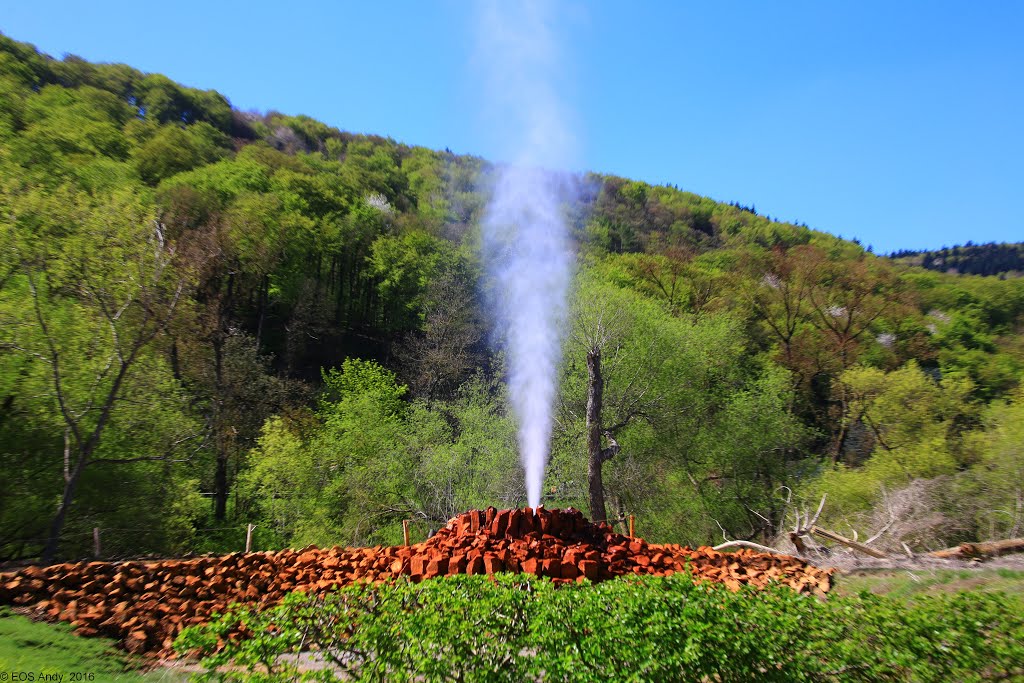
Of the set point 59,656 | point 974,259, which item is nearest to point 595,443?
point 59,656

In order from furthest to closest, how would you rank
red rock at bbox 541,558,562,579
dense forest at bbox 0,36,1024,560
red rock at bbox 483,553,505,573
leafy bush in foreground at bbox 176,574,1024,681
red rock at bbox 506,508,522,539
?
1. dense forest at bbox 0,36,1024,560
2. red rock at bbox 506,508,522,539
3. red rock at bbox 541,558,562,579
4. red rock at bbox 483,553,505,573
5. leafy bush in foreground at bbox 176,574,1024,681

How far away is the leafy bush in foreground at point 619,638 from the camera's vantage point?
412 cm

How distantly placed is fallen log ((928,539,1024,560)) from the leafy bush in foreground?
201 inches

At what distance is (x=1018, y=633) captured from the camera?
4.57m

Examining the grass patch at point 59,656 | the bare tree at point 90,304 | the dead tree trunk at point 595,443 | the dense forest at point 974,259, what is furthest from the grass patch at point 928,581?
the dense forest at point 974,259

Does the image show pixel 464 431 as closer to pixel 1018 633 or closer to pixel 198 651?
pixel 198 651

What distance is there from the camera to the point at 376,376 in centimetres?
3103

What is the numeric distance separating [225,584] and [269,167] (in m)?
52.9

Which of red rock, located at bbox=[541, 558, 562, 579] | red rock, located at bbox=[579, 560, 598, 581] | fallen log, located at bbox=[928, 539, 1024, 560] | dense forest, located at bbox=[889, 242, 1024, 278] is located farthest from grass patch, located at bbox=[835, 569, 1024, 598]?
dense forest, located at bbox=[889, 242, 1024, 278]

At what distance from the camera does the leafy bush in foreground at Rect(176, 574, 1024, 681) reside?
4.12m

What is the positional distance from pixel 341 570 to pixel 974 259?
129623 mm

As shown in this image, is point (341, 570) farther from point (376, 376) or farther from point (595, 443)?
point (376, 376)

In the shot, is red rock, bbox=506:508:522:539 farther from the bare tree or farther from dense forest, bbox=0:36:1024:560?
the bare tree

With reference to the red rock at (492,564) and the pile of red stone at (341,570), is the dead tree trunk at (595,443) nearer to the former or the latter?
the pile of red stone at (341,570)
